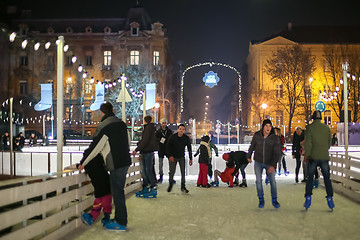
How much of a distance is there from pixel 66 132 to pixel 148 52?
18.5 m

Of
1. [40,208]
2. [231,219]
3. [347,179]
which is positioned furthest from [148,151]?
[40,208]

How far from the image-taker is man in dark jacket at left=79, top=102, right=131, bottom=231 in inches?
286

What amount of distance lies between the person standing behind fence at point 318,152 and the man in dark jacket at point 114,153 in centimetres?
405

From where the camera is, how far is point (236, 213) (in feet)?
30.2

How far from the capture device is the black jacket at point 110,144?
7.25m

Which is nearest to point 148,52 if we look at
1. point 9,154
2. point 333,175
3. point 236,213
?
point 9,154

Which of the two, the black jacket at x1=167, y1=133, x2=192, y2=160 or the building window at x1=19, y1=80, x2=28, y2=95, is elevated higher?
the building window at x1=19, y1=80, x2=28, y2=95

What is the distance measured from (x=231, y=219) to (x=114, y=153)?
2.67 m

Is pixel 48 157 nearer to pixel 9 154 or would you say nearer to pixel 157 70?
pixel 9 154

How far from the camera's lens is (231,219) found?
335 inches

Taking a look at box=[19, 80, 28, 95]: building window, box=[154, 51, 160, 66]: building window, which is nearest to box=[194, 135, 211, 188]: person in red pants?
box=[154, 51, 160, 66]: building window

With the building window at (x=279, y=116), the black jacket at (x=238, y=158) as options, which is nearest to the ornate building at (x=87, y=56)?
the building window at (x=279, y=116)

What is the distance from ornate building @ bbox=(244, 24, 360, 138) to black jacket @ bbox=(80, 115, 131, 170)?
49.8 metres

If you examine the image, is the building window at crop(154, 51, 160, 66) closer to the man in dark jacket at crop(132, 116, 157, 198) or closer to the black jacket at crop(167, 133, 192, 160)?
the black jacket at crop(167, 133, 192, 160)
